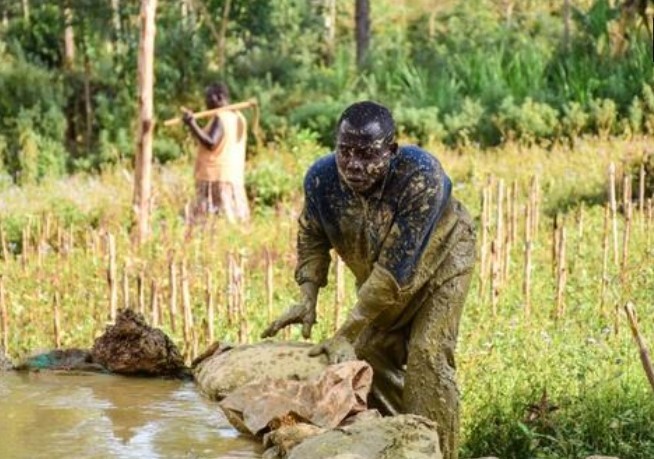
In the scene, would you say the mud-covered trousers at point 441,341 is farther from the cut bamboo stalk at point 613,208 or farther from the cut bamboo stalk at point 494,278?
the cut bamboo stalk at point 613,208

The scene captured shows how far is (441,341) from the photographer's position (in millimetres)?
4965

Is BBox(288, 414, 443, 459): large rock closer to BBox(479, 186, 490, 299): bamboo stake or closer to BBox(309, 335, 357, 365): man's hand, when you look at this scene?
BBox(309, 335, 357, 365): man's hand

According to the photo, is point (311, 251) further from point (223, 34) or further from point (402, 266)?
point (223, 34)

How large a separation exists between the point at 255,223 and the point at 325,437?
7.88 metres

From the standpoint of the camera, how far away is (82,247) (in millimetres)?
10547

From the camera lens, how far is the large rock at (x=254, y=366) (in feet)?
15.6

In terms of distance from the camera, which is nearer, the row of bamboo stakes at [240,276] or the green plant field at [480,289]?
the green plant field at [480,289]

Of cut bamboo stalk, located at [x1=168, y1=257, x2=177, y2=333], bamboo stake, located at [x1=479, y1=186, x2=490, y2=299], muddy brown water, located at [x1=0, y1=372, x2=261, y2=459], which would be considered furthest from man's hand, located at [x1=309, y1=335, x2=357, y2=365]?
bamboo stake, located at [x1=479, y1=186, x2=490, y2=299]

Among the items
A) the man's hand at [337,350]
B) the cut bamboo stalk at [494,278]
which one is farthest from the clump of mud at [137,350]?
the cut bamboo stalk at [494,278]

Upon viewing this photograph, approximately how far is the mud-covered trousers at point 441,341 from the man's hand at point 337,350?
32cm

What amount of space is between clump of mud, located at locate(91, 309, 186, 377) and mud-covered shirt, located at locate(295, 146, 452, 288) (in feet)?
2.45

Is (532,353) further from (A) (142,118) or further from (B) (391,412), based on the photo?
(A) (142,118)

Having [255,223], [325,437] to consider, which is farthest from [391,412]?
[255,223]

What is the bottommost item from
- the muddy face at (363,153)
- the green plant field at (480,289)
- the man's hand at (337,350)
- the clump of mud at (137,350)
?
the green plant field at (480,289)
